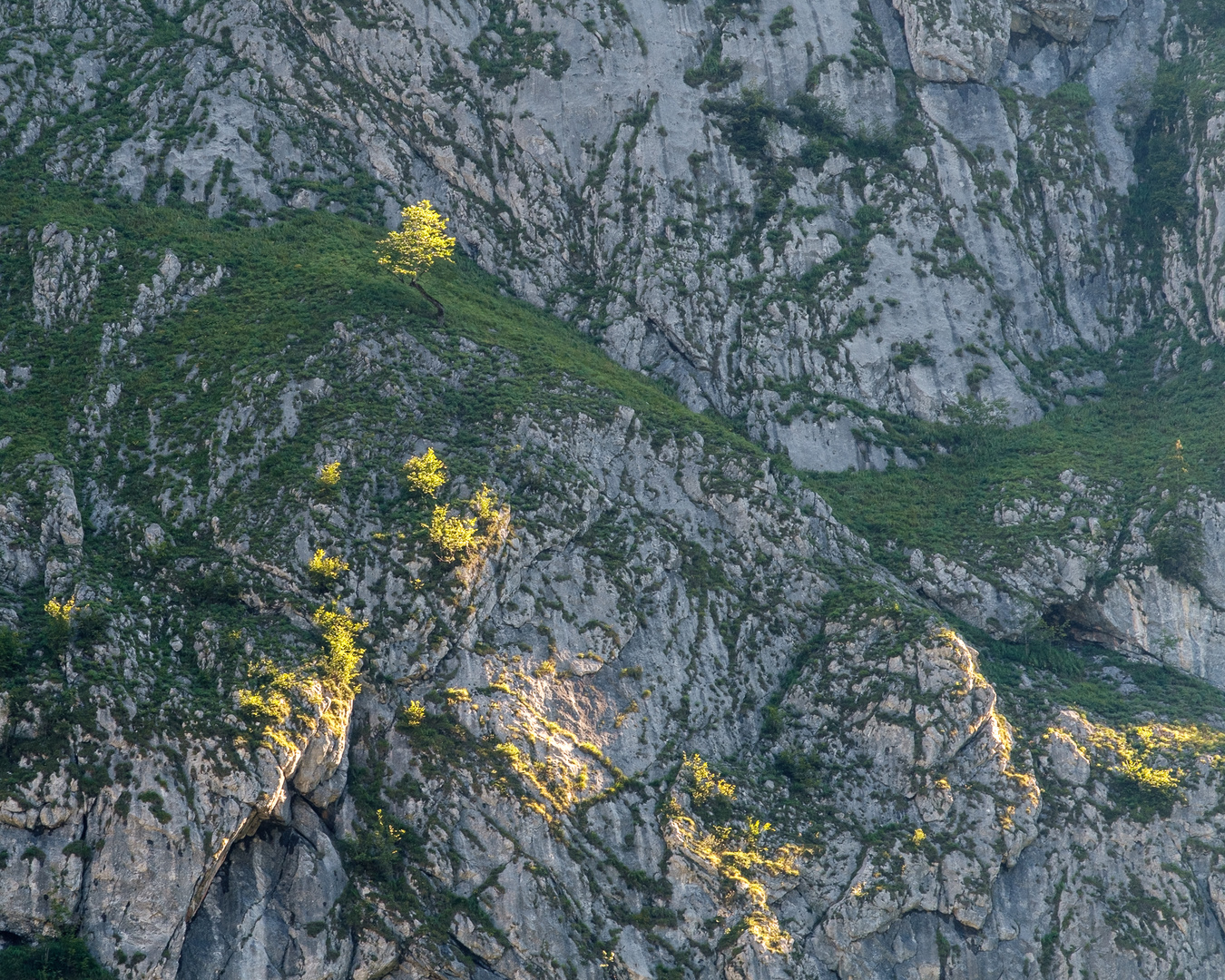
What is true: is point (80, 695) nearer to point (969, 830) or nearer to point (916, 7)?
point (969, 830)

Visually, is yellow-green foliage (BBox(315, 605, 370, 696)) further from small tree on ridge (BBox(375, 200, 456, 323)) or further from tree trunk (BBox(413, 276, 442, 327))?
small tree on ridge (BBox(375, 200, 456, 323))

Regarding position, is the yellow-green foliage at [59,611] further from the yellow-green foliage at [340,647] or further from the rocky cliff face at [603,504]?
the yellow-green foliage at [340,647]

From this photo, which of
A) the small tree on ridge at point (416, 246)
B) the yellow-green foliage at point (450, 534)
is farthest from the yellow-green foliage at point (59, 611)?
the small tree on ridge at point (416, 246)

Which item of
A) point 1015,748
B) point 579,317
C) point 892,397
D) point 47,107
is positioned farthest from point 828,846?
point 47,107

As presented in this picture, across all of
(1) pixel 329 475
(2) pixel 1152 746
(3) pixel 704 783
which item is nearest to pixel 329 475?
(1) pixel 329 475

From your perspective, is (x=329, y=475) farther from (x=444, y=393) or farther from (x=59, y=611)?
(x=59, y=611)

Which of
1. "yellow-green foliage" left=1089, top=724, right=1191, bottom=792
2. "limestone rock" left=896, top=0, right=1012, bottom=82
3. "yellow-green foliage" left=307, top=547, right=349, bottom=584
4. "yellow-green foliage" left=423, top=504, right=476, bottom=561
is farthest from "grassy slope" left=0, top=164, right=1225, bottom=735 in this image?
"limestone rock" left=896, top=0, right=1012, bottom=82
